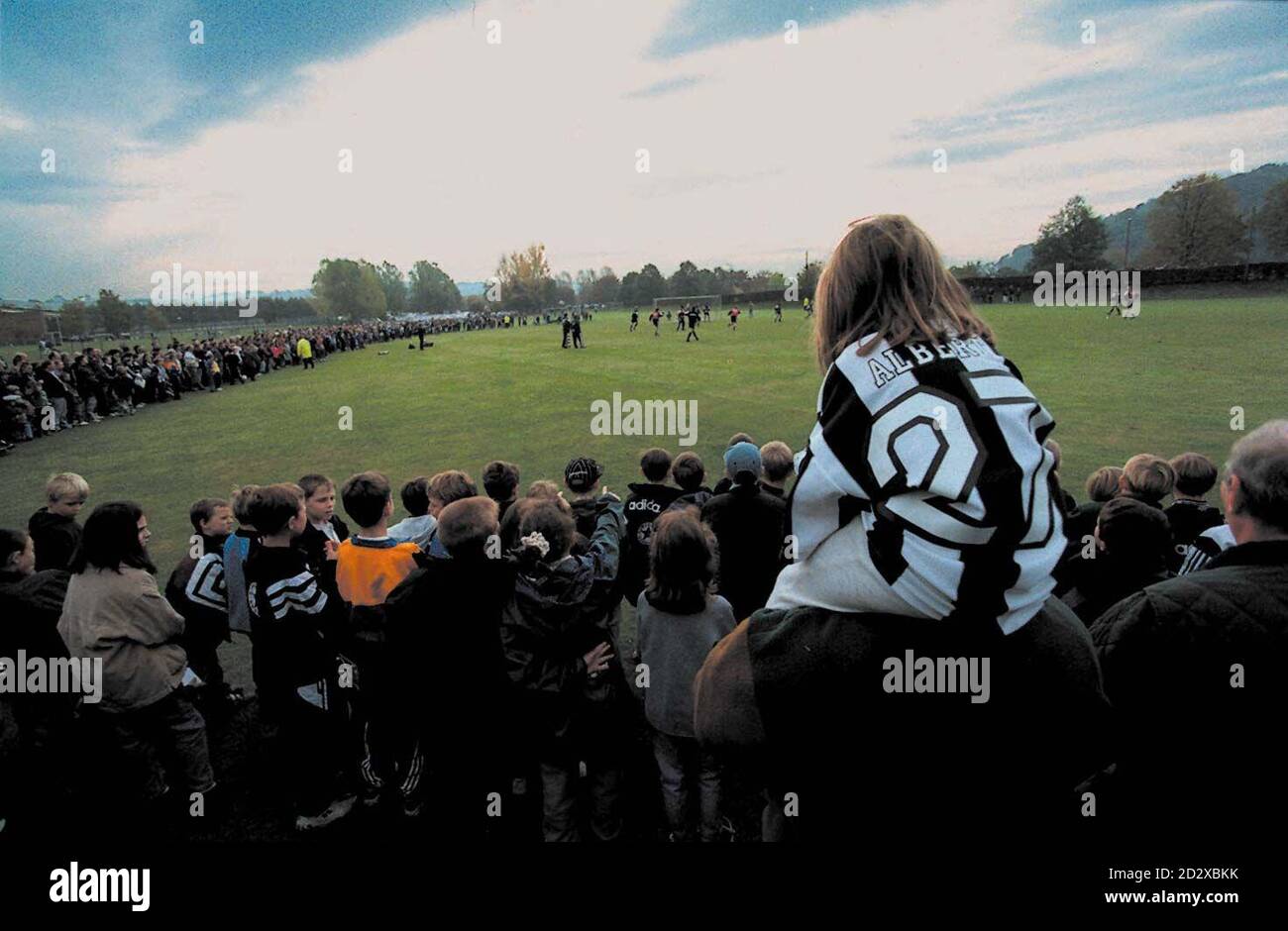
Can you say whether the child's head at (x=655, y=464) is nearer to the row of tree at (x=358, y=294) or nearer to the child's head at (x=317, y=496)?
the child's head at (x=317, y=496)

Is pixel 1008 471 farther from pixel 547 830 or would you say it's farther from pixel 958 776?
pixel 547 830

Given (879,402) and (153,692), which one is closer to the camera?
(879,402)

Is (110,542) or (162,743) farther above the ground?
(110,542)

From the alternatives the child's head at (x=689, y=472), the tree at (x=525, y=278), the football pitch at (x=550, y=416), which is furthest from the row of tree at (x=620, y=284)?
the child's head at (x=689, y=472)

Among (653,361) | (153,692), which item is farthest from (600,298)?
(153,692)

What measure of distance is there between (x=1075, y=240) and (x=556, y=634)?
117 meters

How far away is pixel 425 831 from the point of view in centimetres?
379

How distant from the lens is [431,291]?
507 ft

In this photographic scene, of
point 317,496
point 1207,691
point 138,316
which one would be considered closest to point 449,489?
point 317,496

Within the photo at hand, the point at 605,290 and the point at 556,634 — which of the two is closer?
the point at 556,634

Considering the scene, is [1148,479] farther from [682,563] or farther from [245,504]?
[245,504]

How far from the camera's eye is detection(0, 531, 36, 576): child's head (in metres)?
3.94
